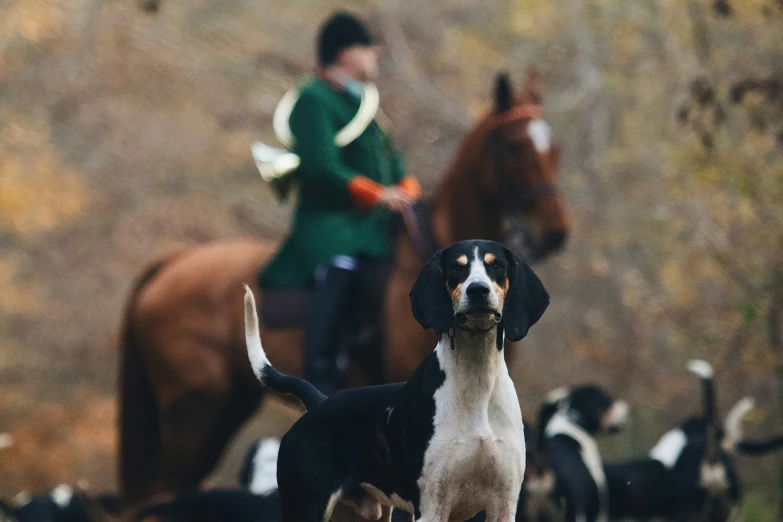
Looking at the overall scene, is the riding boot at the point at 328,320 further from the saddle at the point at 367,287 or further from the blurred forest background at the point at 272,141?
the blurred forest background at the point at 272,141

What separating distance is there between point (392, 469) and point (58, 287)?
508 inches

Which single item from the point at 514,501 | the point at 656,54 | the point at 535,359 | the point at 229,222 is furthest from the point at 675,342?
the point at 514,501

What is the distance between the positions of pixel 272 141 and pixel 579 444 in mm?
9929

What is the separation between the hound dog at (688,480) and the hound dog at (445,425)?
428cm

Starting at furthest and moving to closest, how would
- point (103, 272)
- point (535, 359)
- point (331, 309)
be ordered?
point (103, 272) < point (535, 359) < point (331, 309)

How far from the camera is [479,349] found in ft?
12.9

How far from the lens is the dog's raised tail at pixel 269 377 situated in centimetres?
445

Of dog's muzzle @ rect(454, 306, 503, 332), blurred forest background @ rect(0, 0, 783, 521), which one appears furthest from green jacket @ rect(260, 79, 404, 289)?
blurred forest background @ rect(0, 0, 783, 521)

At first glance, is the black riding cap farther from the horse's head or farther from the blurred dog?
the blurred dog

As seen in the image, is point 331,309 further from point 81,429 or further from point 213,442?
point 81,429

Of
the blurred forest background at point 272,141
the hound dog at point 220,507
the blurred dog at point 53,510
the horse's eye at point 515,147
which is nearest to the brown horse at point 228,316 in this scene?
the horse's eye at point 515,147

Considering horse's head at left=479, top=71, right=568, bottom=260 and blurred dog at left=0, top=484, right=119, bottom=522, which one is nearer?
horse's head at left=479, top=71, right=568, bottom=260

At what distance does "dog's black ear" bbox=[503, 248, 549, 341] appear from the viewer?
393 centimetres

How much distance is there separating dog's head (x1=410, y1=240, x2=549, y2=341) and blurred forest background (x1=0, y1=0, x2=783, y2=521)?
952 cm
